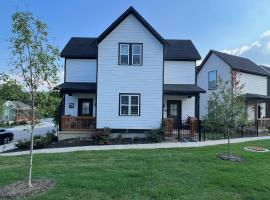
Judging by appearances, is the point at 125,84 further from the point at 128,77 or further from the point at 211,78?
the point at 211,78

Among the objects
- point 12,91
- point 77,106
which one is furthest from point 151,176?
point 77,106

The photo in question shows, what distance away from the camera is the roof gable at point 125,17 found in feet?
56.9

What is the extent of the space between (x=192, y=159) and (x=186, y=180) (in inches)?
114

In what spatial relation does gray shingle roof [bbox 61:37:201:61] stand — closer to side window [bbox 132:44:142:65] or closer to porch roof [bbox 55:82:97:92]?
porch roof [bbox 55:82:97:92]

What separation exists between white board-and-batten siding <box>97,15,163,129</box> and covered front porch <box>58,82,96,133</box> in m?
1.24

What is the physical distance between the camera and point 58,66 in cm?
759

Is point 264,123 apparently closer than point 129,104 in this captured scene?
No

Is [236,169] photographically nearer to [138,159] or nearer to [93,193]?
[138,159]

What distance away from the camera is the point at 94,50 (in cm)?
2144

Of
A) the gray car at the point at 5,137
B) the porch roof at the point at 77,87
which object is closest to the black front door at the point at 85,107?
the porch roof at the point at 77,87

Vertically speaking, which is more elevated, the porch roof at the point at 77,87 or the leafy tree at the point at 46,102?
the porch roof at the point at 77,87

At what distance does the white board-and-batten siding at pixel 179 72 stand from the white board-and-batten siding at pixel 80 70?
5959 mm

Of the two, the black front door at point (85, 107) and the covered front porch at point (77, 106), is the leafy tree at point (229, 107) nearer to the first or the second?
the covered front porch at point (77, 106)

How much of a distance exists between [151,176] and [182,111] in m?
13.6
